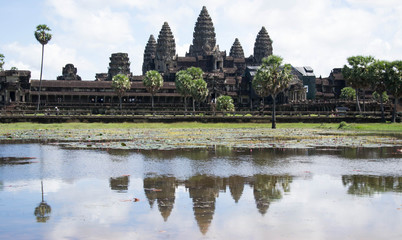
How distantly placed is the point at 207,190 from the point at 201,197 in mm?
1329

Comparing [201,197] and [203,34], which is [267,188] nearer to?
[201,197]

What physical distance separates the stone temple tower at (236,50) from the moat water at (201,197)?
156 meters

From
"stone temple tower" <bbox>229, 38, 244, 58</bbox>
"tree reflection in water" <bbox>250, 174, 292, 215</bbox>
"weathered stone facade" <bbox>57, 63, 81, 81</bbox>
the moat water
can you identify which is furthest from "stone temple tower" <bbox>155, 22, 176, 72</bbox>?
"tree reflection in water" <bbox>250, 174, 292, 215</bbox>

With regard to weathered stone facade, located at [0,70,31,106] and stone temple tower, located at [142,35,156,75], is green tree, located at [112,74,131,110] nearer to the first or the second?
weathered stone facade, located at [0,70,31,106]

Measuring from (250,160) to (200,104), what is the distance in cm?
10176

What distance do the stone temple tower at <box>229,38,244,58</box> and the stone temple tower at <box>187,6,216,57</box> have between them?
10.5 metres

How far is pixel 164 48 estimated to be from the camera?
555 feet

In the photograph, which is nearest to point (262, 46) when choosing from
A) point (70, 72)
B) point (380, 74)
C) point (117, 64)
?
point (117, 64)

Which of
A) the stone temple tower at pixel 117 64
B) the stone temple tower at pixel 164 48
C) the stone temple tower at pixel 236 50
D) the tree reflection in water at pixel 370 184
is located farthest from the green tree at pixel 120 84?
the tree reflection in water at pixel 370 184

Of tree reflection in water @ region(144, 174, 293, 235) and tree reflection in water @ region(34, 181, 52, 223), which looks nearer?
tree reflection in water @ region(34, 181, 52, 223)

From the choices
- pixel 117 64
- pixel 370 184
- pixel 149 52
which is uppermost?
pixel 149 52

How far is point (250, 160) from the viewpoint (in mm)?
27797

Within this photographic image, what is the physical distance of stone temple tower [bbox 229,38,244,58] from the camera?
184 metres

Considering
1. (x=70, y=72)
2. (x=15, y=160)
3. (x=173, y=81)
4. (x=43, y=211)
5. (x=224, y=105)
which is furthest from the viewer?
(x=70, y=72)
